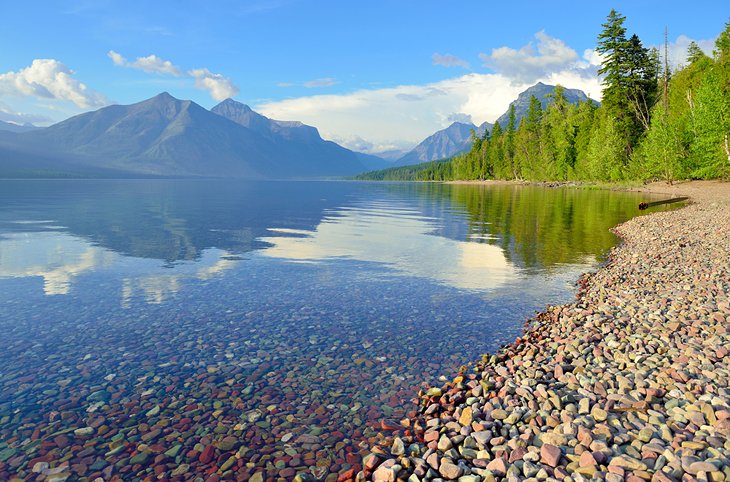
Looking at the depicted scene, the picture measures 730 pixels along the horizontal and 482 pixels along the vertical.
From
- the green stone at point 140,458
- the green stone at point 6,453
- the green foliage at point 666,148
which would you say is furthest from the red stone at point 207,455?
the green foliage at point 666,148

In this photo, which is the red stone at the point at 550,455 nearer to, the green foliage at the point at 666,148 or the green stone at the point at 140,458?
the green stone at the point at 140,458

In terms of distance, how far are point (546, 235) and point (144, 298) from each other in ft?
98.7

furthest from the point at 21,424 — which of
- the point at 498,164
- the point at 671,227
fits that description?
the point at 498,164

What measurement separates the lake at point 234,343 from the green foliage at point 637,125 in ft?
213

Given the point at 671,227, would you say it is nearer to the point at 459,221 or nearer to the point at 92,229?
the point at 459,221

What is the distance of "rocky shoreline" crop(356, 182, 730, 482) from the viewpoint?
6426mm

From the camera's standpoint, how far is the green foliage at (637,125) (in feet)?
240

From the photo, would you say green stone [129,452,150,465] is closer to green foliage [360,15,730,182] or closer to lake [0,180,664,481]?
lake [0,180,664,481]

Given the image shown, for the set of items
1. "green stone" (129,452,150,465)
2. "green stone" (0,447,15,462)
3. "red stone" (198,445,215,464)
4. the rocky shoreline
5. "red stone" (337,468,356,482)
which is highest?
the rocky shoreline

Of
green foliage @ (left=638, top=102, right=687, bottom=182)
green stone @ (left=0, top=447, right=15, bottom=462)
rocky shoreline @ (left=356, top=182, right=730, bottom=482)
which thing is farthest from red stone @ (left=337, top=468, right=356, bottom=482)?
green foliage @ (left=638, top=102, right=687, bottom=182)

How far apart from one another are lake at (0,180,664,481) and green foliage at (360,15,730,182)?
213ft

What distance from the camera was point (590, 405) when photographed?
812cm

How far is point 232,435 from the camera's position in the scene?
8.32 m

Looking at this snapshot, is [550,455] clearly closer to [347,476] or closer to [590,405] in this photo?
[590,405]
